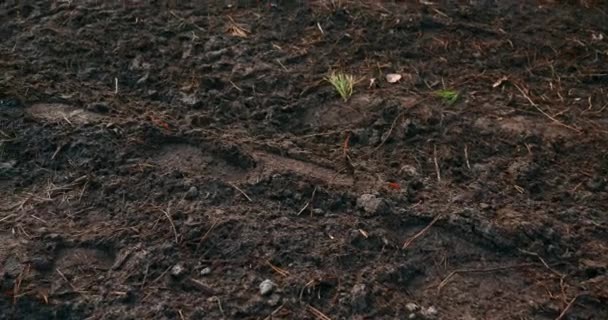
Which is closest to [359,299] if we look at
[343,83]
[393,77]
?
[343,83]

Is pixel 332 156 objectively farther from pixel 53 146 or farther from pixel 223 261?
pixel 53 146

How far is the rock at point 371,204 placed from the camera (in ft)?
9.74

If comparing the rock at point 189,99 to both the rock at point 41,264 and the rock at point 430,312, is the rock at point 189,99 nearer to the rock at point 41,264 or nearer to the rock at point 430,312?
the rock at point 41,264

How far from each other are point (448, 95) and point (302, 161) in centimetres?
80

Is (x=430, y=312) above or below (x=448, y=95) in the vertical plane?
below

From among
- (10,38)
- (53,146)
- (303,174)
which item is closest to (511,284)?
(303,174)

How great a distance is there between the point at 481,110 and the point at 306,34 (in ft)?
3.23

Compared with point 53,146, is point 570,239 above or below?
below

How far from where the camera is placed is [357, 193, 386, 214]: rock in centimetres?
297

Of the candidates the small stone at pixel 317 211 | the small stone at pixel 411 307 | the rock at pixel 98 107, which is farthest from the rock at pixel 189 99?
the small stone at pixel 411 307

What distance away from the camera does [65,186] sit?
3100 millimetres

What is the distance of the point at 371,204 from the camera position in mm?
2988

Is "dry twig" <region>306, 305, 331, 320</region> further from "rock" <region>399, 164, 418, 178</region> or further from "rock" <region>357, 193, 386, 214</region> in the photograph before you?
"rock" <region>399, 164, 418, 178</region>

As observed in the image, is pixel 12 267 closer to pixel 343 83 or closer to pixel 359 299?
pixel 359 299
